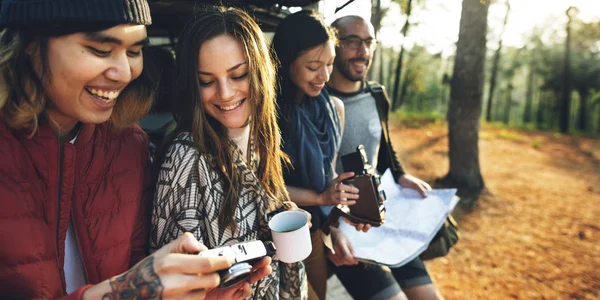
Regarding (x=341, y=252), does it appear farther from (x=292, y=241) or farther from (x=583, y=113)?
(x=583, y=113)

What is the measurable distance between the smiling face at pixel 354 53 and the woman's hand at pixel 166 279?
6.56 feet

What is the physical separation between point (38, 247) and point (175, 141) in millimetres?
624

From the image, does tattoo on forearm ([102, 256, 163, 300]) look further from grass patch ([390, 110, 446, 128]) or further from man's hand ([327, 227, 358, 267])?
grass patch ([390, 110, 446, 128])

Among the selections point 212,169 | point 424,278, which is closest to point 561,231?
point 424,278

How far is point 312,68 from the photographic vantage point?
7.22ft

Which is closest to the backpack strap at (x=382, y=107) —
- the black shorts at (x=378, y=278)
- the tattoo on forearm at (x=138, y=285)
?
the black shorts at (x=378, y=278)

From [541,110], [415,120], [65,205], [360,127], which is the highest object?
[360,127]

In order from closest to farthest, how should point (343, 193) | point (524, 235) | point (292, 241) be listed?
1. point (292, 241)
2. point (343, 193)
3. point (524, 235)

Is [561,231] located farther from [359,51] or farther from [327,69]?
[327,69]

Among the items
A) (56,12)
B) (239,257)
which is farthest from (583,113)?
(56,12)

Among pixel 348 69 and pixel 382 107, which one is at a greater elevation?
pixel 348 69

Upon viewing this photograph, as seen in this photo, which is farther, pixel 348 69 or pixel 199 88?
pixel 348 69

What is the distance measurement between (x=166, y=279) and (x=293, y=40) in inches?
62.9

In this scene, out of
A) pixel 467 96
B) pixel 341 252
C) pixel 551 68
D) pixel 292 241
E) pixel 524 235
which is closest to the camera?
pixel 292 241
